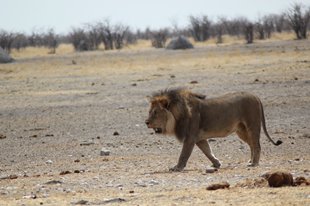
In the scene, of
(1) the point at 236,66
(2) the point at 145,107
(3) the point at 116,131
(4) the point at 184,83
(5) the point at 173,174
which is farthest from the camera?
(1) the point at 236,66

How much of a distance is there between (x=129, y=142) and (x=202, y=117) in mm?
4072

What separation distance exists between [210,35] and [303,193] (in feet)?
284

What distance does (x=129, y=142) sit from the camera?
18.0 m

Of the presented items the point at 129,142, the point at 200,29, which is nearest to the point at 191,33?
the point at 200,29

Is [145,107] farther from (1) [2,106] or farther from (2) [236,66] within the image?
(2) [236,66]

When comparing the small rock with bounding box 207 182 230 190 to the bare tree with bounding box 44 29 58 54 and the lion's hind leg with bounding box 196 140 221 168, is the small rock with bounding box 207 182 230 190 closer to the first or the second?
the lion's hind leg with bounding box 196 140 221 168

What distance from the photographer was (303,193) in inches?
377

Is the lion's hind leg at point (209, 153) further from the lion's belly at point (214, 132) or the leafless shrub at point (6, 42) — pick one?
the leafless shrub at point (6, 42)

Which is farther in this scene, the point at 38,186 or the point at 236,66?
the point at 236,66

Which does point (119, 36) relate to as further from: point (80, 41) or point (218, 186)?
point (218, 186)

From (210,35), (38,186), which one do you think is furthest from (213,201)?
(210,35)

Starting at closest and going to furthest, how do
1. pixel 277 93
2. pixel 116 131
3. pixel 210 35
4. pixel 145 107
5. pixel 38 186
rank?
pixel 38 186
pixel 116 131
pixel 145 107
pixel 277 93
pixel 210 35

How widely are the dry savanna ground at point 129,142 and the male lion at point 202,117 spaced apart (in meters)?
0.40

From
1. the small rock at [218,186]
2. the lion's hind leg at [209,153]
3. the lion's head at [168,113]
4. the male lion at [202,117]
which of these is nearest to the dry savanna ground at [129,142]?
the small rock at [218,186]
